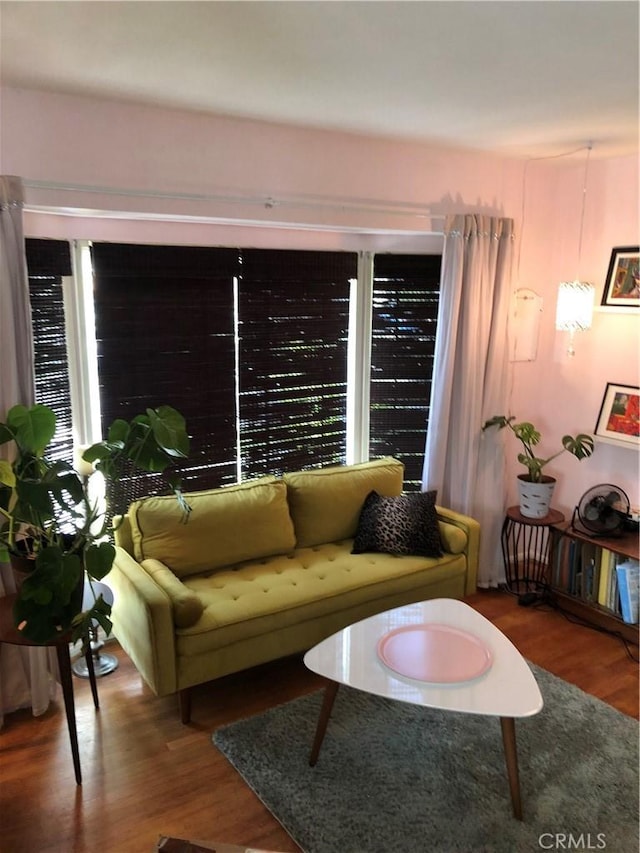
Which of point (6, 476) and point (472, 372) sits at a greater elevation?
point (472, 372)

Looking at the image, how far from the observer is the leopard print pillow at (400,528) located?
3352 mm

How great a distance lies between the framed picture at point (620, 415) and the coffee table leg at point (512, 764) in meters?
1.96

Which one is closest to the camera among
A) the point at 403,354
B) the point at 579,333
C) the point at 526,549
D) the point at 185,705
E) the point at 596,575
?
the point at 185,705

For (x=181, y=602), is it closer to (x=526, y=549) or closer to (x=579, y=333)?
(x=526, y=549)

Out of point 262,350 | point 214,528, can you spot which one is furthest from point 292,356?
point 214,528

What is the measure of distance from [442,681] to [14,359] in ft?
6.74

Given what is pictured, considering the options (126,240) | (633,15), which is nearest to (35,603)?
(126,240)

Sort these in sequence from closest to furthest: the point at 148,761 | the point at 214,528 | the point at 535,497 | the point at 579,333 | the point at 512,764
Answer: the point at 512,764 → the point at 148,761 → the point at 214,528 → the point at 535,497 → the point at 579,333

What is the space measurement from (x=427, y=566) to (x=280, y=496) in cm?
83

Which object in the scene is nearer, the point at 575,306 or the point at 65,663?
the point at 65,663

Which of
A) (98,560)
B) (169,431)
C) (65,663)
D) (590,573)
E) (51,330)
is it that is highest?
(51,330)

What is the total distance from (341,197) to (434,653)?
7.41 ft

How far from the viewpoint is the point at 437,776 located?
8.00ft

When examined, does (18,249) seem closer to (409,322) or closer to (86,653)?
(86,653)
